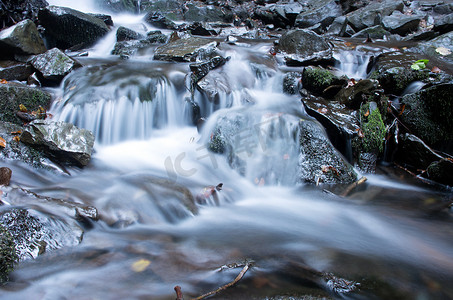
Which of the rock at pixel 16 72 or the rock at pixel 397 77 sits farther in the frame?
the rock at pixel 16 72

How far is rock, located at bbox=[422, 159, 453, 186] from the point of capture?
163 inches

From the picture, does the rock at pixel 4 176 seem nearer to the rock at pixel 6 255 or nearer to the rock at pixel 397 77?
the rock at pixel 6 255

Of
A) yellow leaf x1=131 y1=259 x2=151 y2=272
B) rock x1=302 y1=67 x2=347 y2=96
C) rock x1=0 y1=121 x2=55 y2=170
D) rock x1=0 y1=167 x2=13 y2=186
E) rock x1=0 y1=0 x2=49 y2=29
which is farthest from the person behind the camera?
rock x1=0 y1=0 x2=49 y2=29

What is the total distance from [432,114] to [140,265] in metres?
4.85

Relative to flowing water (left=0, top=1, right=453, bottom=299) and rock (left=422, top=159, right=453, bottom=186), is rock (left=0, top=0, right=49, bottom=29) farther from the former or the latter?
rock (left=422, top=159, right=453, bottom=186)

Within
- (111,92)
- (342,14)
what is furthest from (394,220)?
(342,14)

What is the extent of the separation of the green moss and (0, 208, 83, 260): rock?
4.35 meters

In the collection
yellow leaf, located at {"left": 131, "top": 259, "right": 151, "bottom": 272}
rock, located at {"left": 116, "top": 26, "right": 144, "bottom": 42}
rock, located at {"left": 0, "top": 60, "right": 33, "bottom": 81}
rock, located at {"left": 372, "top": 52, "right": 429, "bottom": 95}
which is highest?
rock, located at {"left": 116, "top": 26, "right": 144, "bottom": 42}

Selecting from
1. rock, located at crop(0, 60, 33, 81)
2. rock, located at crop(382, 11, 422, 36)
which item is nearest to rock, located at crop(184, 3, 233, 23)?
rock, located at crop(382, 11, 422, 36)

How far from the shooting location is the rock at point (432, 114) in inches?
175

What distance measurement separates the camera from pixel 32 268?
7.22ft

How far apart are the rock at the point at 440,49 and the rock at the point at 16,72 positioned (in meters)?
9.61

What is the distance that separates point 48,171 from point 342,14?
15092 mm

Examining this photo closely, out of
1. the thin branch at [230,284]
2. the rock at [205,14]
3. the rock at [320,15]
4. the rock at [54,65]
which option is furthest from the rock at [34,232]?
the rock at [205,14]
